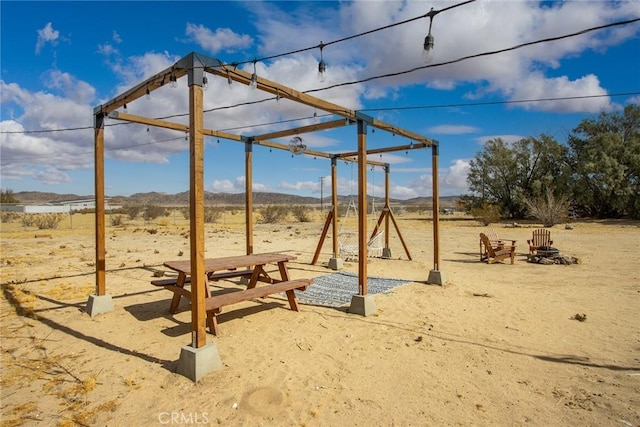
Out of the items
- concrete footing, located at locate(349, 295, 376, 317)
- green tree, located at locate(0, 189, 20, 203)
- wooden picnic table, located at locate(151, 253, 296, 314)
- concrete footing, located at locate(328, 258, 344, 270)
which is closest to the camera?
wooden picnic table, located at locate(151, 253, 296, 314)

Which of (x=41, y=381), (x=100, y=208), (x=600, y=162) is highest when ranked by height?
(x=600, y=162)

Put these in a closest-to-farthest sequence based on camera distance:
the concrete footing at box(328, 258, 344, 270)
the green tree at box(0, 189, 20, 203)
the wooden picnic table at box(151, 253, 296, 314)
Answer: the wooden picnic table at box(151, 253, 296, 314) < the concrete footing at box(328, 258, 344, 270) < the green tree at box(0, 189, 20, 203)

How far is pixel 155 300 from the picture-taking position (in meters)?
6.38

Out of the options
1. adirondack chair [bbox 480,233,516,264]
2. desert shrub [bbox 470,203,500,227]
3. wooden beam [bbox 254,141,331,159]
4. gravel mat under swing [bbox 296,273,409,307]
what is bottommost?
gravel mat under swing [bbox 296,273,409,307]

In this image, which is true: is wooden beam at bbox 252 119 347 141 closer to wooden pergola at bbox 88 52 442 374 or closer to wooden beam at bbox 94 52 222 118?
wooden pergola at bbox 88 52 442 374

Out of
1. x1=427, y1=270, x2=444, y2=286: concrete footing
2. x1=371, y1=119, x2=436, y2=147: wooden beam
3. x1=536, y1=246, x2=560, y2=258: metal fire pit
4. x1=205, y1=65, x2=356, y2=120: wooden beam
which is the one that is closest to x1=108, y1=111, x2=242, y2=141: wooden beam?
x1=205, y1=65, x2=356, y2=120: wooden beam

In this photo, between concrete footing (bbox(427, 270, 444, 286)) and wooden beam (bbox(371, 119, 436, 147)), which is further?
concrete footing (bbox(427, 270, 444, 286))

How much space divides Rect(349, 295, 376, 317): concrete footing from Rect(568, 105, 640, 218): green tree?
2624 centimetres

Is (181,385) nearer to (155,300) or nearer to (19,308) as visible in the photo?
(155,300)

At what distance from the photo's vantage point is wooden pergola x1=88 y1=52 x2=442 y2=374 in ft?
12.1

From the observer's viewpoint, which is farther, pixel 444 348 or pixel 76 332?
pixel 76 332

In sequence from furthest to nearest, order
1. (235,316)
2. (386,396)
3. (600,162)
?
(600,162) → (235,316) → (386,396)

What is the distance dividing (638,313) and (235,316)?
5.92 meters

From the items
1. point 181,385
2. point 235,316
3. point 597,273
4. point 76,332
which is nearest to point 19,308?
point 76,332
